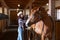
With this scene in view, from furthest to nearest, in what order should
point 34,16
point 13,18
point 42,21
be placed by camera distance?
point 13,18 → point 42,21 → point 34,16

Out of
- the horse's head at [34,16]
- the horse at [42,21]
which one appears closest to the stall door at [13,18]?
the horse at [42,21]

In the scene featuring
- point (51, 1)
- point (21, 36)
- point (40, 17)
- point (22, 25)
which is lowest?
point (21, 36)

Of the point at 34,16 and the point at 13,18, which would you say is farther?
the point at 13,18

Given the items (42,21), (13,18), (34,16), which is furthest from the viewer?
(13,18)

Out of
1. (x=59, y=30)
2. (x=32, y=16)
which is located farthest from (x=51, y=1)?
(x=59, y=30)

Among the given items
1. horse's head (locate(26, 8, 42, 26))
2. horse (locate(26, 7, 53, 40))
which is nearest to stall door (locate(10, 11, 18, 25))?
horse (locate(26, 7, 53, 40))

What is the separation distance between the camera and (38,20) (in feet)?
8.61

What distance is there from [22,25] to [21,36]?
0.43 metres

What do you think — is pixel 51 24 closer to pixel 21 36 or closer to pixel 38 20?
pixel 38 20

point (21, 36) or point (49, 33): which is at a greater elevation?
point (49, 33)

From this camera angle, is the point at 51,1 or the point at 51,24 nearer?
the point at 51,24

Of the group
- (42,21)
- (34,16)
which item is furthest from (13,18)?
(34,16)

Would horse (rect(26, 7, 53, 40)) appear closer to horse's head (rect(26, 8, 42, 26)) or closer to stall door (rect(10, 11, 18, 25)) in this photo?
horse's head (rect(26, 8, 42, 26))

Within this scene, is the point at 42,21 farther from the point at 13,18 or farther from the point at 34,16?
the point at 13,18
